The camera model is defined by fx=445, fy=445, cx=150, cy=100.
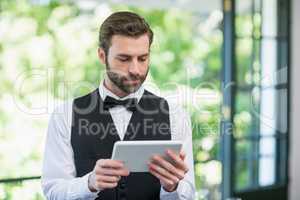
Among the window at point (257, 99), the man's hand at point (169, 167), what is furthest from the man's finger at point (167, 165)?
the window at point (257, 99)

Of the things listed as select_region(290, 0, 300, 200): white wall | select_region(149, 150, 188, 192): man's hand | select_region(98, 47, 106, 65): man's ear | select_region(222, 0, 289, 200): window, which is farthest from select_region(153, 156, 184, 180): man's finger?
select_region(290, 0, 300, 200): white wall

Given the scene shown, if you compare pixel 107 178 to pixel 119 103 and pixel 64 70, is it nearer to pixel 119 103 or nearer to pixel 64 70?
pixel 119 103

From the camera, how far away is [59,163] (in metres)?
2.16

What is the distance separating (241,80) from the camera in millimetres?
3674

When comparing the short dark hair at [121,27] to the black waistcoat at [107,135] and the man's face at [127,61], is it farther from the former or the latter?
the black waistcoat at [107,135]

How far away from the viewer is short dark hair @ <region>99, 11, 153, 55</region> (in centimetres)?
213

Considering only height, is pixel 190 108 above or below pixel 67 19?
below

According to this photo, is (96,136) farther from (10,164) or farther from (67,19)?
(67,19)

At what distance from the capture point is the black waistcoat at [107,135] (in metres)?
2.21

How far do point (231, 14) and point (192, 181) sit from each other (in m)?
1.76

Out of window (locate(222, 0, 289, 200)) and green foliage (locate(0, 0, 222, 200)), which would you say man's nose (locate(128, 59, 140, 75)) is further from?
window (locate(222, 0, 289, 200))

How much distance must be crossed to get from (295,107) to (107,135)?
2.28 m

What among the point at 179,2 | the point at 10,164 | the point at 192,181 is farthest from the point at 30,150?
the point at 179,2

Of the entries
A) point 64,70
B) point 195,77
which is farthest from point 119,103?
point 195,77
